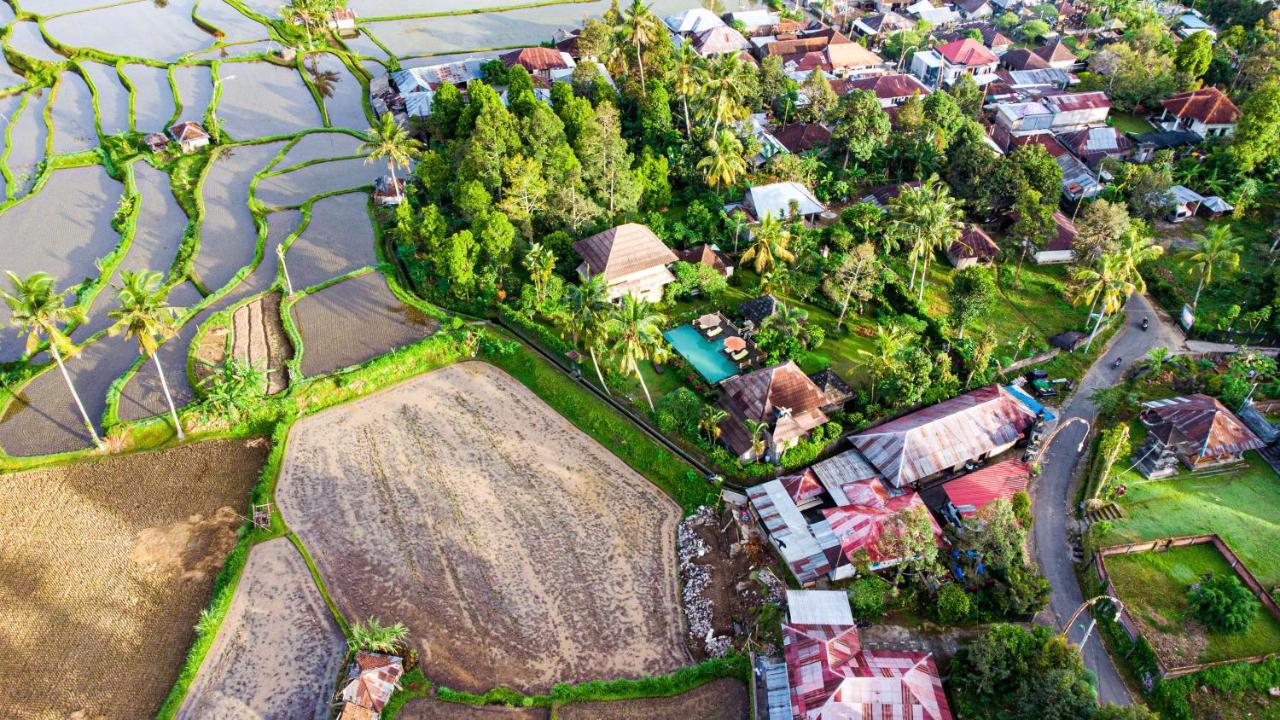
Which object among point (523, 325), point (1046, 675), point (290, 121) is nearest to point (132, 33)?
point (290, 121)

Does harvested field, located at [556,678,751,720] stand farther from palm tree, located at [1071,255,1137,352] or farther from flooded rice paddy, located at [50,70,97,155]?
flooded rice paddy, located at [50,70,97,155]

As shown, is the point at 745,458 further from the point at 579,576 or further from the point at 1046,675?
the point at 1046,675

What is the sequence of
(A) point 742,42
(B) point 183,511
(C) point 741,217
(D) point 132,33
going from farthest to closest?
1. (D) point 132,33
2. (A) point 742,42
3. (C) point 741,217
4. (B) point 183,511

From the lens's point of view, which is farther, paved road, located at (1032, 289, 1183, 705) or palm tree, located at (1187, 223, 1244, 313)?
palm tree, located at (1187, 223, 1244, 313)

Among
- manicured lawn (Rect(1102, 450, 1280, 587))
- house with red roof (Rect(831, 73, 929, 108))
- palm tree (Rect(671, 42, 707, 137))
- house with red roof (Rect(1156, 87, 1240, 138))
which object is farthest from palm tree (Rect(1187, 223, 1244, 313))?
palm tree (Rect(671, 42, 707, 137))

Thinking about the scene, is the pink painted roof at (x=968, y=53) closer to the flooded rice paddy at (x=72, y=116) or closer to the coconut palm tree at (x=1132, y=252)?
A: the coconut palm tree at (x=1132, y=252)

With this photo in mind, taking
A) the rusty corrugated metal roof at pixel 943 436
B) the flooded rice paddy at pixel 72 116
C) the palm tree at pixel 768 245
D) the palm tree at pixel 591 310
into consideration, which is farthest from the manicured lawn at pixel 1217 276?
the flooded rice paddy at pixel 72 116

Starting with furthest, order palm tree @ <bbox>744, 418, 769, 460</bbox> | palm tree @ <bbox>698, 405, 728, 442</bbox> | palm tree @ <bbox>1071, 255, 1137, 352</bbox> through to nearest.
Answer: palm tree @ <bbox>1071, 255, 1137, 352</bbox>, palm tree @ <bbox>698, 405, 728, 442</bbox>, palm tree @ <bbox>744, 418, 769, 460</bbox>
